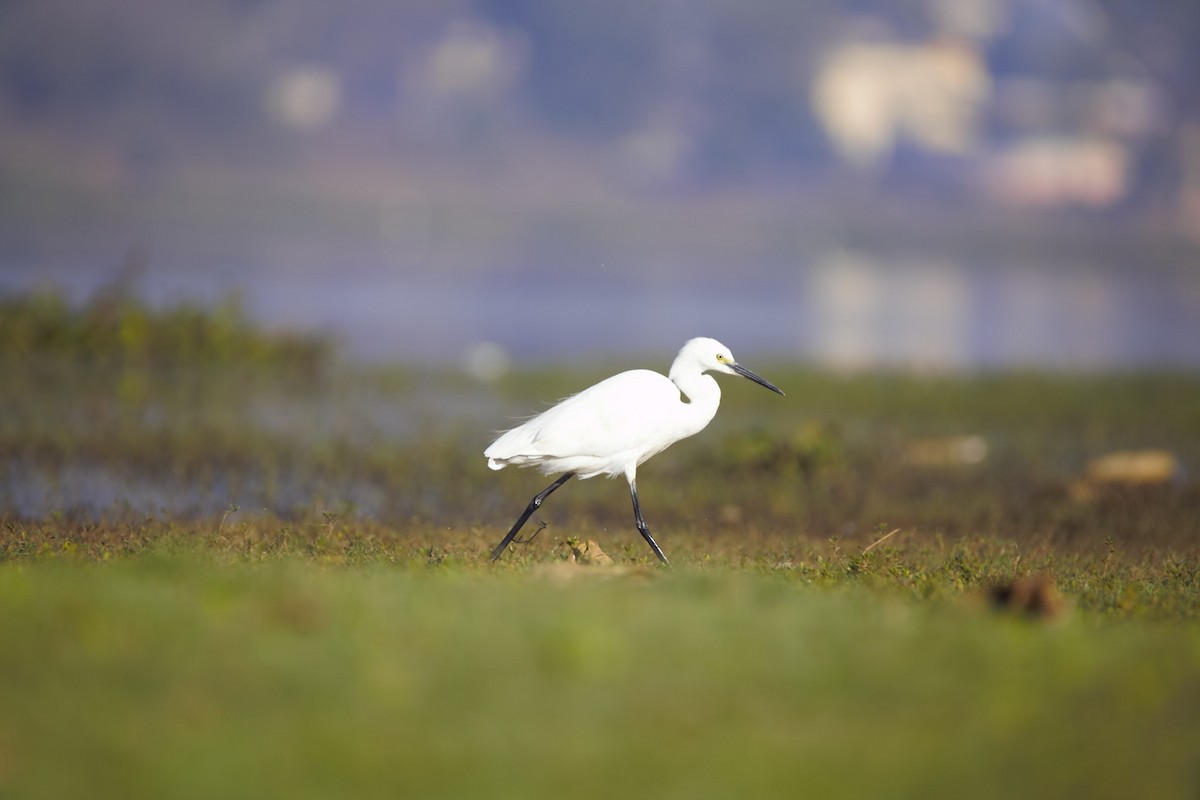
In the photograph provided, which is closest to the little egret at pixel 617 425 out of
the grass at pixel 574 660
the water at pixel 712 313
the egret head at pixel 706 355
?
the egret head at pixel 706 355

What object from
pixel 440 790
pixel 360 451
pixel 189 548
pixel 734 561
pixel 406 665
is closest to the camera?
pixel 440 790

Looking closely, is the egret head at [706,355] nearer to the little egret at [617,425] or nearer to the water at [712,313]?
the little egret at [617,425]

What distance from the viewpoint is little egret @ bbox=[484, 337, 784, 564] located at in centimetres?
916

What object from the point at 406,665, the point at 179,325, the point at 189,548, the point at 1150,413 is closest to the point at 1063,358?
the point at 1150,413

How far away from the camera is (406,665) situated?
5199 millimetres

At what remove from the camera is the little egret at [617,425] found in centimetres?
916

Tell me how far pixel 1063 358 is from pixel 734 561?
2574 cm

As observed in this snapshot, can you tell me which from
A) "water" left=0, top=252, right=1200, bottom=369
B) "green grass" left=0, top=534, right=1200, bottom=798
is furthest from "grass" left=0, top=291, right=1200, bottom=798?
"water" left=0, top=252, right=1200, bottom=369

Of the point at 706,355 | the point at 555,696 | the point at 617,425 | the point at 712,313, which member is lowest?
the point at 712,313

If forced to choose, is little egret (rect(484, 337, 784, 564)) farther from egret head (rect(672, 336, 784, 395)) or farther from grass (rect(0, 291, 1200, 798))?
grass (rect(0, 291, 1200, 798))

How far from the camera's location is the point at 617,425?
920cm

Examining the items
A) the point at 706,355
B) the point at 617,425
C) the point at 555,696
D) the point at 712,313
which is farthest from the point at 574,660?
the point at 712,313

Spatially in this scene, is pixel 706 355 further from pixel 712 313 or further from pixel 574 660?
pixel 712 313

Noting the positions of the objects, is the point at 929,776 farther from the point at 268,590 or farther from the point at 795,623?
the point at 268,590
